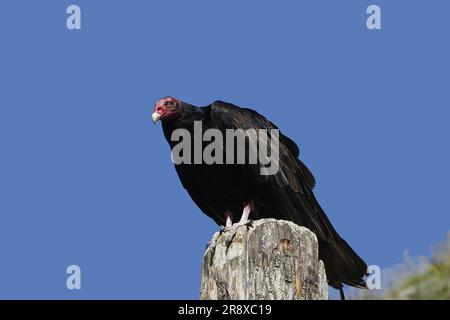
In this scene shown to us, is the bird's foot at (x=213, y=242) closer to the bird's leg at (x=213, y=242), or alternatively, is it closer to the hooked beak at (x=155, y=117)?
the bird's leg at (x=213, y=242)

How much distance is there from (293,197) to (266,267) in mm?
2020

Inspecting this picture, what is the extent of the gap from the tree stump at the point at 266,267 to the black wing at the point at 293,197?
1.42 metres

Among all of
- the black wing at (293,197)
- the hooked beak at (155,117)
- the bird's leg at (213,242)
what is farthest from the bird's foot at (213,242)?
the hooked beak at (155,117)

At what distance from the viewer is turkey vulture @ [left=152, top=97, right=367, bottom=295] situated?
7262mm

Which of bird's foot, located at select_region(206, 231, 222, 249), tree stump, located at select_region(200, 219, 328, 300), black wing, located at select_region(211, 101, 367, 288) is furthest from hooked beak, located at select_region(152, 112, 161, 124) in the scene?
tree stump, located at select_region(200, 219, 328, 300)

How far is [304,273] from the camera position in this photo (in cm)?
565

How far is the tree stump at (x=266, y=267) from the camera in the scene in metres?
5.51

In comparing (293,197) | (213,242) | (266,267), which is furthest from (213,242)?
(293,197)

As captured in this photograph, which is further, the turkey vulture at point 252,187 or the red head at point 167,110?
the red head at point 167,110

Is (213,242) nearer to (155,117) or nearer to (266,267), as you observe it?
(266,267)

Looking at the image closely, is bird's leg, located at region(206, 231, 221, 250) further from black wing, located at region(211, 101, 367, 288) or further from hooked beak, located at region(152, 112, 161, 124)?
hooked beak, located at region(152, 112, 161, 124)

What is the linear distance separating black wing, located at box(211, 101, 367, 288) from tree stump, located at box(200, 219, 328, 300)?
142 centimetres
